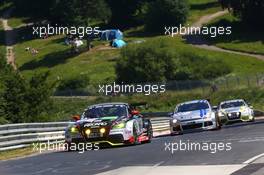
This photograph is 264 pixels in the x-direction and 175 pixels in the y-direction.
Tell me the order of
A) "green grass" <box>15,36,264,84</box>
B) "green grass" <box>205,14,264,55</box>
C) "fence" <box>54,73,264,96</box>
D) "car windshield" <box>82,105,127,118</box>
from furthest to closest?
"green grass" <box>205,14,264,55</box>
"green grass" <box>15,36,264,84</box>
"fence" <box>54,73,264,96</box>
"car windshield" <box>82,105,127,118</box>

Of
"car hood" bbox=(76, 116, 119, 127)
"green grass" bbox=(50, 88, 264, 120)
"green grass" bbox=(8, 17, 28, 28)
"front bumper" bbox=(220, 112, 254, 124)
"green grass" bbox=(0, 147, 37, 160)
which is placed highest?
"green grass" bbox=(8, 17, 28, 28)

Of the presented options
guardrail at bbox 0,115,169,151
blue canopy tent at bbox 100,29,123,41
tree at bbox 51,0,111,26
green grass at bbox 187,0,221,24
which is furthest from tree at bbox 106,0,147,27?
guardrail at bbox 0,115,169,151

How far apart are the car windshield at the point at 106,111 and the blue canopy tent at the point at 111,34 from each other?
82.2 meters

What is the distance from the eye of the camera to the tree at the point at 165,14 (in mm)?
108281

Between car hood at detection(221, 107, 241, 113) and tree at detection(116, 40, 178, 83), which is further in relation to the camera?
tree at detection(116, 40, 178, 83)

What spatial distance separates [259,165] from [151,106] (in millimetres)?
49350

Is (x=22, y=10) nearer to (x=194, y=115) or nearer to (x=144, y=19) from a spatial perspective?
(x=144, y=19)

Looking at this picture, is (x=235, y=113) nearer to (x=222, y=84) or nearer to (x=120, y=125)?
(x=120, y=125)

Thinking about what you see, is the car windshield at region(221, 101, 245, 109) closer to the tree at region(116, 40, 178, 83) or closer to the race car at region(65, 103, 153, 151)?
the race car at region(65, 103, 153, 151)

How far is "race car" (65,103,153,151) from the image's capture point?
70.5 ft

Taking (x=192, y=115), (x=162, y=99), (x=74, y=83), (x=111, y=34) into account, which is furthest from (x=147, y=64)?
(x=192, y=115)

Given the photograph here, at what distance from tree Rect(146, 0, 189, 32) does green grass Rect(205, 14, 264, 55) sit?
15.6ft

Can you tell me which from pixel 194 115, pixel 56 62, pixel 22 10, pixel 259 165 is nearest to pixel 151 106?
pixel 194 115

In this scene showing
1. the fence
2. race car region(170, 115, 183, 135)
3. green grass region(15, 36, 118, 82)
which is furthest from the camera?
green grass region(15, 36, 118, 82)
